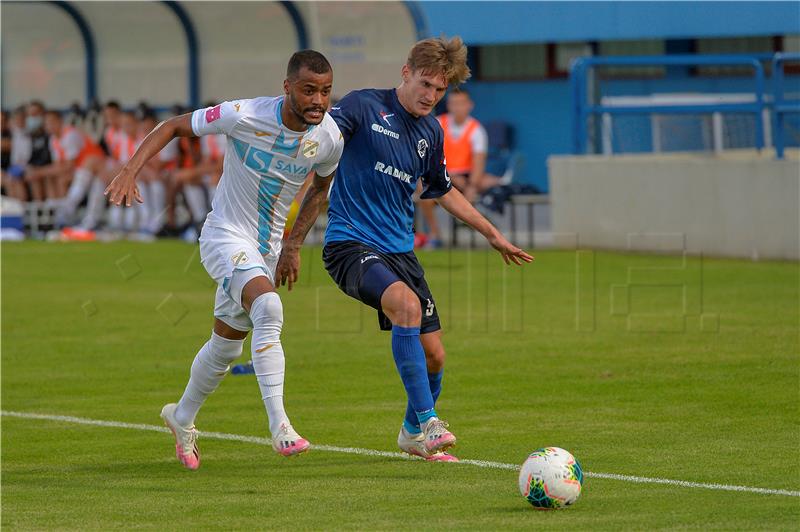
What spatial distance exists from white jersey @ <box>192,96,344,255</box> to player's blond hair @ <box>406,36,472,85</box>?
0.59 m

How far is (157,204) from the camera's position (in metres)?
25.4

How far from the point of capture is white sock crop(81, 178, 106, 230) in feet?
84.0

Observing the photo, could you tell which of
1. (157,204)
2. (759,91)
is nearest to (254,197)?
(759,91)

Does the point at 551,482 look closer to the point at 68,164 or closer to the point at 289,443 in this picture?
the point at 289,443

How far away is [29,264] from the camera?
2067 cm

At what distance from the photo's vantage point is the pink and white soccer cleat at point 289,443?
24.9 ft

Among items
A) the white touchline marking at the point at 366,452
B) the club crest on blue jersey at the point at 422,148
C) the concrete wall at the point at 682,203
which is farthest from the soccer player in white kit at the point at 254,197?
the concrete wall at the point at 682,203

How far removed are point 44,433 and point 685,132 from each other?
541 inches

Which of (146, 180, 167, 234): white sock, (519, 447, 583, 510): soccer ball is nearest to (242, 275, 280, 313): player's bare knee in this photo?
(519, 447, 583, 510): soccer ball

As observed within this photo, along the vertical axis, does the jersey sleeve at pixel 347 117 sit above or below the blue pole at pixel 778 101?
below

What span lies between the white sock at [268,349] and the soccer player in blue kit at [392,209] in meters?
0.58

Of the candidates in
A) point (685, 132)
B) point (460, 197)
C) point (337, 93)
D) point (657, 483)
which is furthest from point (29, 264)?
point (657, 483)

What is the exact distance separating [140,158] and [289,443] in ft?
5.44

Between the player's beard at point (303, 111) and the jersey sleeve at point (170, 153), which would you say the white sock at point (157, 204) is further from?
the player's beard at point (303, 111)
